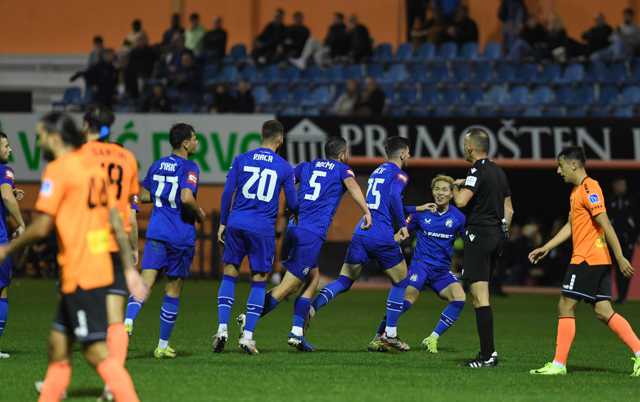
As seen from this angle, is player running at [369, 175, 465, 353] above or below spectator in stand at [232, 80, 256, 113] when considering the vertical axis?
below

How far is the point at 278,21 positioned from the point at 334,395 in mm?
19097

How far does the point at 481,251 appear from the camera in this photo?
446 inches

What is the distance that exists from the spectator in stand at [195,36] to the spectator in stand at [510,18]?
6716mm

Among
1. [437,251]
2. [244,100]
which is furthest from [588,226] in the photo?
[244,100]

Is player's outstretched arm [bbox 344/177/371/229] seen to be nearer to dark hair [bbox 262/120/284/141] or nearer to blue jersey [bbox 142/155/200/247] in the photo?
dark hair [bbox 262/120/284/141]

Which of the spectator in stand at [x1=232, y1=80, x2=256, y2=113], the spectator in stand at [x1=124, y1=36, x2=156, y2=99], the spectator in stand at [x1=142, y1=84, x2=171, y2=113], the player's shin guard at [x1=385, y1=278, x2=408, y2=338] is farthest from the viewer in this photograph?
the spectator in stand at [x1=124, y1=36, x2=156, y2=99]

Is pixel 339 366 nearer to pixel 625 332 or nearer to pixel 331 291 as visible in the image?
pixel 331 291

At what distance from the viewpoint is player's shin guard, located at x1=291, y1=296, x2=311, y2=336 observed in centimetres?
1264

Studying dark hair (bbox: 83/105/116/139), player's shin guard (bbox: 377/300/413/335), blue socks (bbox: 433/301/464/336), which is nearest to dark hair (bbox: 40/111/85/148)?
dark hair (bbox: 83/105/116/139)

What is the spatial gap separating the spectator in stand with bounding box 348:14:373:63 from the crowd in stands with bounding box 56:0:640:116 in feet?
0.08

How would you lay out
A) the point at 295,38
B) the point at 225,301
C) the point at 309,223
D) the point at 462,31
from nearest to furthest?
the point at 225,301 < the point at 309,223 < the point at 462,31 < the point at 295,38

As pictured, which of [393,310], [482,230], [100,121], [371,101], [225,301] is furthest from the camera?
[371,101]

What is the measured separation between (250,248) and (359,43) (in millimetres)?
15605

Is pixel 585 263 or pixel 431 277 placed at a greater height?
pixel 585 263
